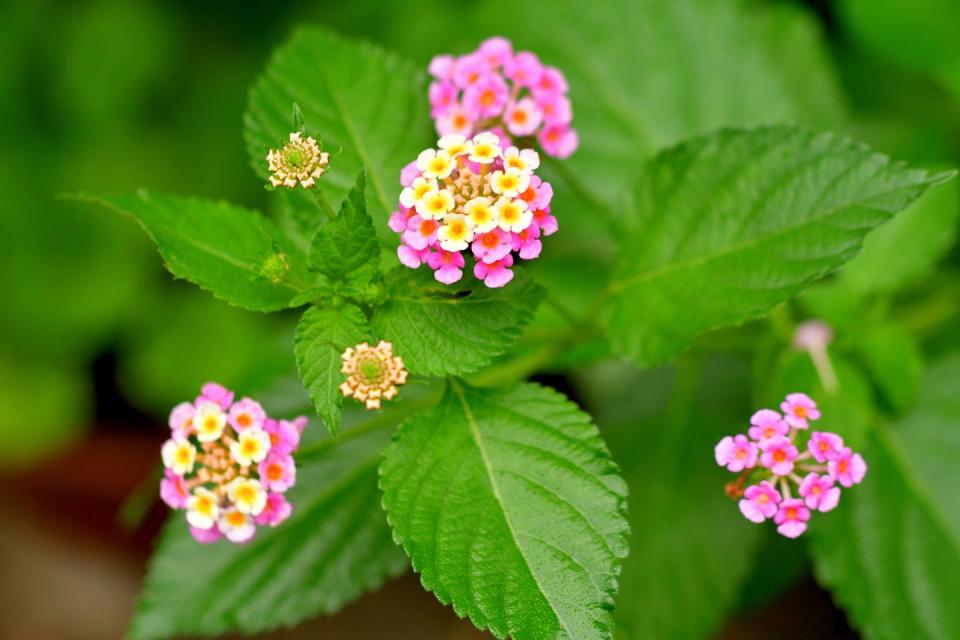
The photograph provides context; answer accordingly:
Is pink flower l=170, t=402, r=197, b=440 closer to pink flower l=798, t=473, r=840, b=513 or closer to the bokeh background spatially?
pink flower l=798, t=473, r=840, b=513

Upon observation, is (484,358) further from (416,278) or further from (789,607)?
(789,607)

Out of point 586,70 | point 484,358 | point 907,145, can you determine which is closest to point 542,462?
point 484,358

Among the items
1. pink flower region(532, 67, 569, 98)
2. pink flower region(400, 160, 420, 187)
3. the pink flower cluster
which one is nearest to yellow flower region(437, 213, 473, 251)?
pink flower region(400, 160, 420, 187)

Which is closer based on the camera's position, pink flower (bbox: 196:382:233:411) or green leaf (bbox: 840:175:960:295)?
pink flower (bbox: 196:382:233:411)

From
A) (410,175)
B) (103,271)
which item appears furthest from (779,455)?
(103,271)

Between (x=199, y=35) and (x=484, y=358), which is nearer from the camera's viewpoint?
(x=484, y=358)

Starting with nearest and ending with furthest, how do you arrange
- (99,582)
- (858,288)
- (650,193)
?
1. (650,193)
2. (858,288)
3. (99,582)
